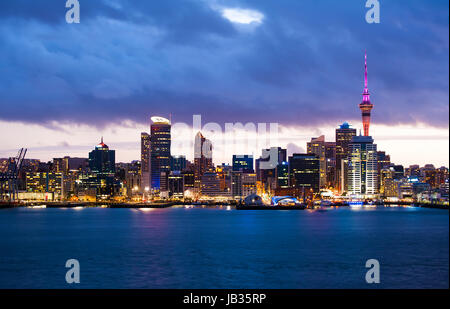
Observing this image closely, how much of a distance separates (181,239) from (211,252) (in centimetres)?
1246

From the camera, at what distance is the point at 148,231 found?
7338cm

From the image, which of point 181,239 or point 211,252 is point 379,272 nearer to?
point 211,252

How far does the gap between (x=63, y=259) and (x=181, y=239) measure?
1854cm

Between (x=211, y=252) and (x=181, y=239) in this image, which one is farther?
(x=181, y=239)

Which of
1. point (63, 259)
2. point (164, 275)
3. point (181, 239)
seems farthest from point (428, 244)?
point (63, 259)

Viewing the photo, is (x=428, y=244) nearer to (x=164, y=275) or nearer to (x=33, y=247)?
(x=164, y=275)

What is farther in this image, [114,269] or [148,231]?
[148,231]
